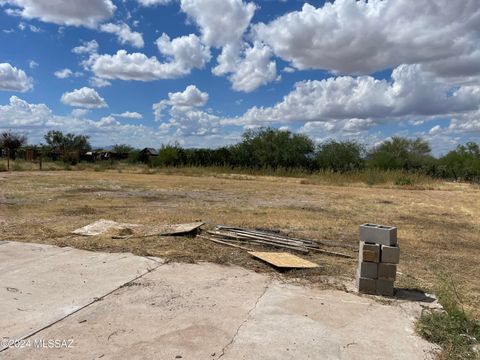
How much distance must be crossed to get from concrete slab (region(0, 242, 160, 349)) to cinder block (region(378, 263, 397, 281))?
3134mm

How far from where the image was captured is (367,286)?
5.91m

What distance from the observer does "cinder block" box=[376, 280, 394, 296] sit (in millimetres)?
5859

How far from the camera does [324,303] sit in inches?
214

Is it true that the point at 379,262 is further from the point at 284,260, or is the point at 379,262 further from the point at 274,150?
the point at 274,150

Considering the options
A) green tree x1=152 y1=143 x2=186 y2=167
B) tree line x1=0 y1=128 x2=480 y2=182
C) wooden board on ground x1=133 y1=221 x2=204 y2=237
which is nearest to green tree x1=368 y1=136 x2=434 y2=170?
tree line x1=0 y1=128 x2=480 y2=182

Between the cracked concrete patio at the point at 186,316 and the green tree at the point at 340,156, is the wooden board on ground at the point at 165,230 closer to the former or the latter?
the cracked concrete patio at the point at 186,316

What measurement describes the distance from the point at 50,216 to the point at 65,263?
5.56 meters

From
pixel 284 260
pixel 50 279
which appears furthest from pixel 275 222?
pixel 50 279

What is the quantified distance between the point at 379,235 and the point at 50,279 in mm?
4195

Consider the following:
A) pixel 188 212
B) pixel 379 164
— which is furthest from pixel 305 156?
pixel 188 212

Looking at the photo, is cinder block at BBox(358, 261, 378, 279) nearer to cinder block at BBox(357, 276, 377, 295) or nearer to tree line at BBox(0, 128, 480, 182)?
cinder block at BBox(357, 276, 377, 295)

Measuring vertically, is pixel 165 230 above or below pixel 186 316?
above

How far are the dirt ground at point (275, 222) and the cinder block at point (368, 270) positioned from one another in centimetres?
67

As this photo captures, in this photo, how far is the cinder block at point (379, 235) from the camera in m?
5.84
